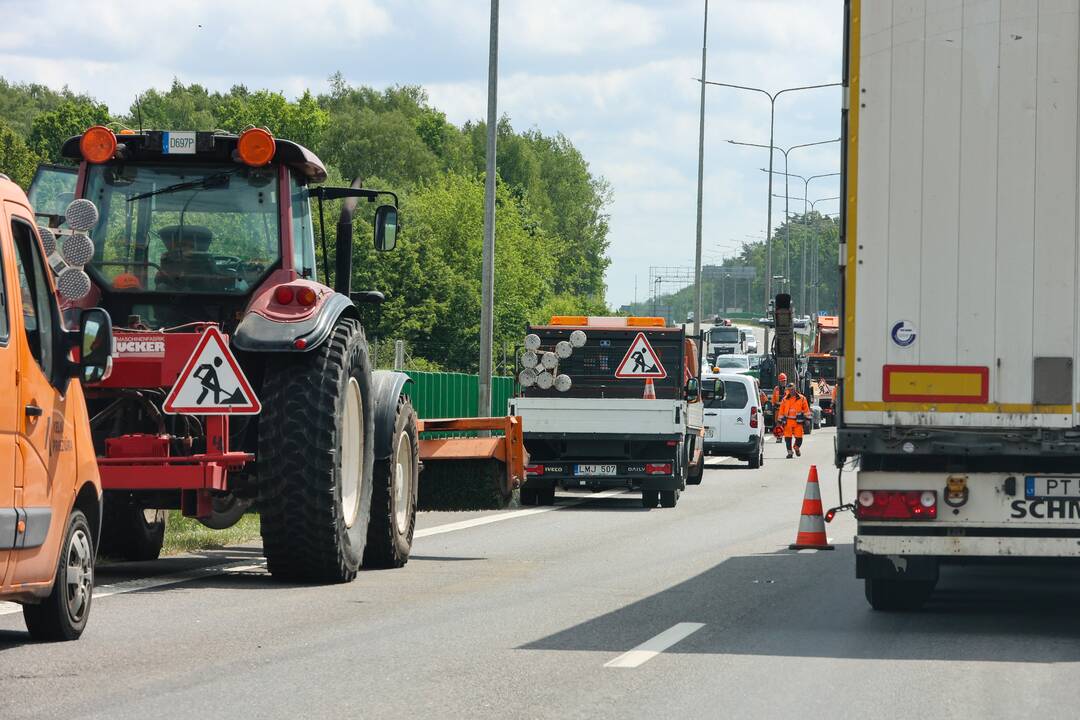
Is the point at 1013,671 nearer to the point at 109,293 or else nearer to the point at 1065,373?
the point at 1065,373

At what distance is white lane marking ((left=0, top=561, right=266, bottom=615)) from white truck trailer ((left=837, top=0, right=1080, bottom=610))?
478 centimetres

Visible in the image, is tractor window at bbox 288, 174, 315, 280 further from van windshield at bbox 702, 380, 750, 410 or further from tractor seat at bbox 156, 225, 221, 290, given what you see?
van windshield at bbox 702, 380, 750, 410

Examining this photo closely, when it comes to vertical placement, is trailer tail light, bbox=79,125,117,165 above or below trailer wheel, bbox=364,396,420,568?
above

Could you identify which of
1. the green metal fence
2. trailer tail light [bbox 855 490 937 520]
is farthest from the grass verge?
the green metal fence

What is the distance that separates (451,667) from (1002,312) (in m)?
3.85

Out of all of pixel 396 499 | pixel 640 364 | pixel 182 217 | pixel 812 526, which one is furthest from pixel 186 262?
pixel 640 364

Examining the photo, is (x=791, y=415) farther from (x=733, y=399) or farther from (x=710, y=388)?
(x=710, y=388)

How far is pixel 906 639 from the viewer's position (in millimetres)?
10484

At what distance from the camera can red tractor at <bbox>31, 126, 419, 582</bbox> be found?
12.0m

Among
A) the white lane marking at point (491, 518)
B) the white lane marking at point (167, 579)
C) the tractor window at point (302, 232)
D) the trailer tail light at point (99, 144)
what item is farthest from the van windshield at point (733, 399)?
the trailer tail light at point (99, 144)

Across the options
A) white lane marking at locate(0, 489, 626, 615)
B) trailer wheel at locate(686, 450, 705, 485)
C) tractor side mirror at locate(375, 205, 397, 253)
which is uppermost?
tractor side mirror at locate(375, 205, 397, 253)

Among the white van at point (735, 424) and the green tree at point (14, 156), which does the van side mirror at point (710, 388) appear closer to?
the white van at point (735, 424)

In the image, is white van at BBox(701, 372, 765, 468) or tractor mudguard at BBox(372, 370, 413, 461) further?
white van at BBox(701, 372, 765, 468)

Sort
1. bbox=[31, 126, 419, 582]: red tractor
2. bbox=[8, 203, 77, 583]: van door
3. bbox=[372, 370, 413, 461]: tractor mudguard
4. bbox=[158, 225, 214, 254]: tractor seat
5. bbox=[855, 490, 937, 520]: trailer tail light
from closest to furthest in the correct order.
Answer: bbox=[8, 203, 77, 583]: van door < bbox=[855, 490, 937, 520]: trailer tail light < bbox=[31, 126, 419, 582]: red tractor < bbox=[158, 225, 214, 254]: tractor seat < bbox=[372, 370, 413, 461]: tractor mudguard
